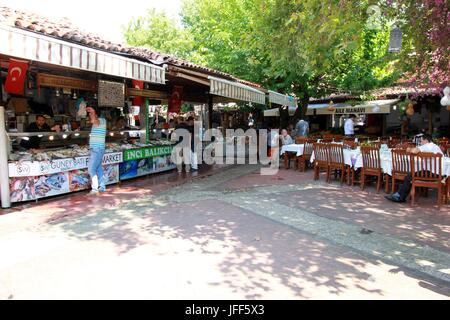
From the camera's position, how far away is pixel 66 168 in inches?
304

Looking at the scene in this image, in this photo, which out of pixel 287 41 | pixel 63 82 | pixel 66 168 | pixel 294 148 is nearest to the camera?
pixel 287 41

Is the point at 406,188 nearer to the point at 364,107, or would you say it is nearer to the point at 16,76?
the point at 16,76

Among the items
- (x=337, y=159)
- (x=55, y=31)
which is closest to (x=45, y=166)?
(x=55, y=31)

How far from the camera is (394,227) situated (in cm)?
591

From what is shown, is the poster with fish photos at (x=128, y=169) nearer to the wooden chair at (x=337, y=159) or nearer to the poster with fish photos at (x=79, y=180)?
the poster with fish photos at (x=79, y=180)

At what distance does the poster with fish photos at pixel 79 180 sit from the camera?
7.96 meters

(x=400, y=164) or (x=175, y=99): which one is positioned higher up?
(x=175, y=99)

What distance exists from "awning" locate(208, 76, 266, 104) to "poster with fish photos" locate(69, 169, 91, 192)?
11.8 ft

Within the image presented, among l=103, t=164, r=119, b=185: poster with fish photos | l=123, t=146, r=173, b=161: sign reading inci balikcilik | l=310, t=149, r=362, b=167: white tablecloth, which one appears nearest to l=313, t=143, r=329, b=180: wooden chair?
l=310, t=149, r=362, b=167: white tablecloth

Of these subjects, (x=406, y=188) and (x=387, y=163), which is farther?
(x=387, y=163)

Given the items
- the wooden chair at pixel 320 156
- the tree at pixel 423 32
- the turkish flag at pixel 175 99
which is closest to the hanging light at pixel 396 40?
the tree at pixel 423 32

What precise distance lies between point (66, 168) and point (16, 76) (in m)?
1.93

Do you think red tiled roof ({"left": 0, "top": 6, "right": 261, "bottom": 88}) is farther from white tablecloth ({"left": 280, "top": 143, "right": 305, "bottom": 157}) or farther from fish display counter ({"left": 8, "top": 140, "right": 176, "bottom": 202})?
white tablecloth ({"left": 280, "top": 143, "right": 305, "bottom": 157})
